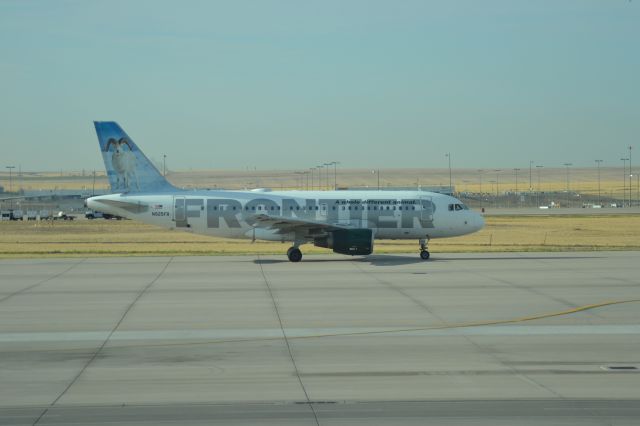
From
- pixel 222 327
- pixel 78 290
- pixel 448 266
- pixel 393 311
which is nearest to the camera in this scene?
pixel 222 327

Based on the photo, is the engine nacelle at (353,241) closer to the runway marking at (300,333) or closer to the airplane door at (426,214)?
the airplane door at (426,214)

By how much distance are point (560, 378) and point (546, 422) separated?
9.93 feet

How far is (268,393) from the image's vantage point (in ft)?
46.1

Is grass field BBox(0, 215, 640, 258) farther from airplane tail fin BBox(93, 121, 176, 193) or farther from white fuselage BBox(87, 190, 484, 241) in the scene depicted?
airplane tail fin BBox(93, 121, 176, 193)

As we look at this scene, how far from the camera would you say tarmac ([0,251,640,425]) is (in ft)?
42.6

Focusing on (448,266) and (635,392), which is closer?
(635,392)

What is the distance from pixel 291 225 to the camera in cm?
4012

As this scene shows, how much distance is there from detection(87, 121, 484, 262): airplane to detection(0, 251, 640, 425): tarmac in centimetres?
815

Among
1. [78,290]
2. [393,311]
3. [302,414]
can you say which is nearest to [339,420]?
[302,414]

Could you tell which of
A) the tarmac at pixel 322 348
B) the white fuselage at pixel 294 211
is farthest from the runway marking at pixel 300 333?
the white fuselage at pixel 294 211

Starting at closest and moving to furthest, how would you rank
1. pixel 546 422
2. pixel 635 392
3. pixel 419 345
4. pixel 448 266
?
pixel 546 422, pixel 635 392, pixel 419 345, pixel 448 266

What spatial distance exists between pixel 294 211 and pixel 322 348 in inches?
961

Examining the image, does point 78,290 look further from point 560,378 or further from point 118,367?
point 560,378

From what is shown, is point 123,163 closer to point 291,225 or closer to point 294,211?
point 294,211
